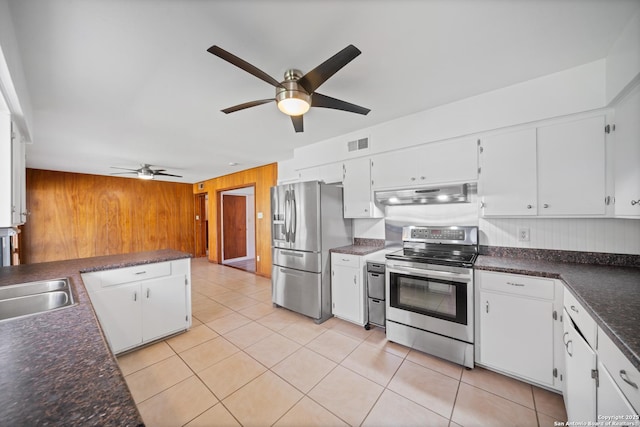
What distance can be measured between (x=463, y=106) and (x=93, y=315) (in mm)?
3164

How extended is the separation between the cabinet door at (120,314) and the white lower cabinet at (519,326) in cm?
320

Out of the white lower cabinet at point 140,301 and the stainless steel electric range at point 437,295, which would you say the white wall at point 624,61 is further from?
the white lower cabinet at point 140,301

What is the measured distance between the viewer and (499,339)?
6.29ft

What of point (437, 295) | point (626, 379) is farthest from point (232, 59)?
point (437, 295)

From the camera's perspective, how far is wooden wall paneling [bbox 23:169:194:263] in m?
5.14

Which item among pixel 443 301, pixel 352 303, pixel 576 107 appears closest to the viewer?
Result: pixel 576 107

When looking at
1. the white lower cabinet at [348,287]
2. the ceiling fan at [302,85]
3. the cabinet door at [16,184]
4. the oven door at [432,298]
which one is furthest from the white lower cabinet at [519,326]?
the cabinet door at [16,184]

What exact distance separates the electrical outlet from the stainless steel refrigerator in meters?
1.89

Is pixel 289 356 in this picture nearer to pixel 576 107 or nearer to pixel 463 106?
pixel 463 106

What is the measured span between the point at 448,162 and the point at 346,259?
1.54 metres

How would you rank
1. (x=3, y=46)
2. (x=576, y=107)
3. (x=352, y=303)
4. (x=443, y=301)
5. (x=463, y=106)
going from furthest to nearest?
(x=352, y=303)
(x=463, y=106)
(x=443, y=301)
(x=576, y=107)
(x=3, y=46)

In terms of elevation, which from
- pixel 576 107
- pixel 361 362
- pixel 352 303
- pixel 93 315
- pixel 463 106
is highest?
pixel 463 106

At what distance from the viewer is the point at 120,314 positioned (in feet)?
7.57

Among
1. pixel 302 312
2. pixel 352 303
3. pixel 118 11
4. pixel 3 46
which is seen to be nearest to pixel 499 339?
pixel 352 303
